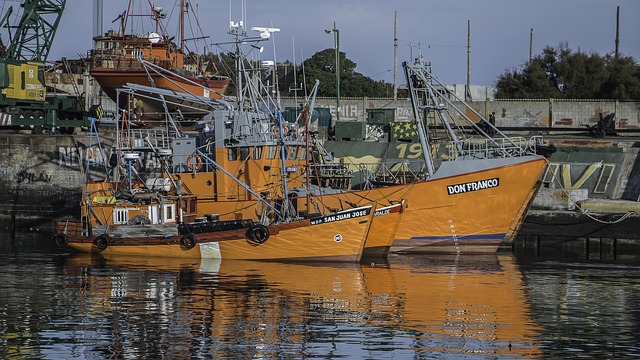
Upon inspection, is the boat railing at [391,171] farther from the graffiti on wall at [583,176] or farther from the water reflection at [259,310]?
the water reflection at [259,310]

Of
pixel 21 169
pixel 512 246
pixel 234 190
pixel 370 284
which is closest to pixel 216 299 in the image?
pixel 370 284

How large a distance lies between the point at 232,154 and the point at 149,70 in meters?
12.4

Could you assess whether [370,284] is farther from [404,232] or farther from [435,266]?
[404,232]

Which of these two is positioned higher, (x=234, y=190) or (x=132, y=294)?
(x=234, y=190)

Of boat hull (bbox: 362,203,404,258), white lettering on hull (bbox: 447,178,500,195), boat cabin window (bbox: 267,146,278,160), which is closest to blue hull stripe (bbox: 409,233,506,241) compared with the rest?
white lettering on hull (bbox: 447,178,500,195)

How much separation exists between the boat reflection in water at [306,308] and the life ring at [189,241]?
56cm

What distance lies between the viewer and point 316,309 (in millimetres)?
24297

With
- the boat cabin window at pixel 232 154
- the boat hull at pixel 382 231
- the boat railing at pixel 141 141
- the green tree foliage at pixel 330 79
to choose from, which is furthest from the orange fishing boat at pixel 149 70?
the green tree foliage at pixel 330 79

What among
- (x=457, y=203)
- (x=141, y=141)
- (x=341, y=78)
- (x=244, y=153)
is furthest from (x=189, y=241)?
(x=341, y=78)

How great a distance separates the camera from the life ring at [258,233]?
106 feet

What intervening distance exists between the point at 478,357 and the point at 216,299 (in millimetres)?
8590

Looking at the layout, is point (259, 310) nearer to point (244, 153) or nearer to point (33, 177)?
point (244, 153)

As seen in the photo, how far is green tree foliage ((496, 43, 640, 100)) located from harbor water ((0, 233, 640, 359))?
1485 inches

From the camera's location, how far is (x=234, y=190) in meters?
36.3
